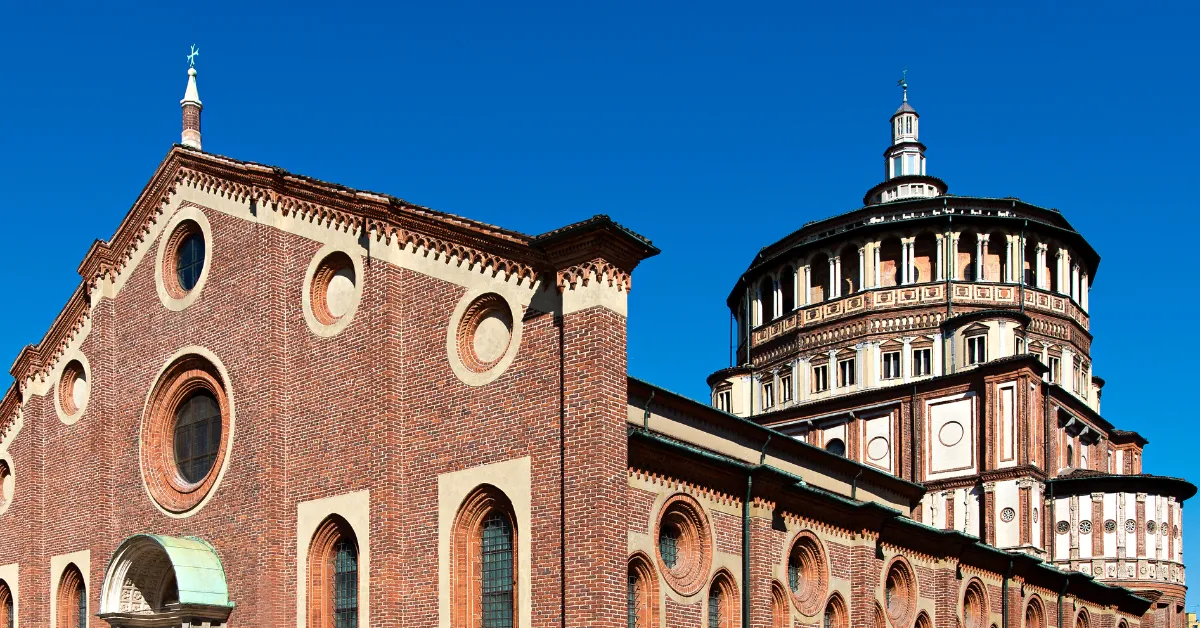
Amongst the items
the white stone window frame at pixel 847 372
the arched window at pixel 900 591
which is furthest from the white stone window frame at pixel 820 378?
the arched window at pixel 900 591

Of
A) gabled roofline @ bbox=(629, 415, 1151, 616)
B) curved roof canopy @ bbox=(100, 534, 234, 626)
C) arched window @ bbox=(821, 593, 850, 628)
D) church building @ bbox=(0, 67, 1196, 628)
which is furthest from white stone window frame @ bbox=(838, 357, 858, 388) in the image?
curved roof canopy @ bbox=(100, 534, 234, 626)

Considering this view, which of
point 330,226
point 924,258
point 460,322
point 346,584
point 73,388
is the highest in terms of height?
point 924,258

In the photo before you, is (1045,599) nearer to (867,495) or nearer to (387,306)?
(867,495)

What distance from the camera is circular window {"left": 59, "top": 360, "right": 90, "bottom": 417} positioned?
27.5 m

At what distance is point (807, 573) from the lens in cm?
2511

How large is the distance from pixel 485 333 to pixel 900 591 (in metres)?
13.5

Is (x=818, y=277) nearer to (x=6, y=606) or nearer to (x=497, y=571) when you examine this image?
(x=6, y=606)

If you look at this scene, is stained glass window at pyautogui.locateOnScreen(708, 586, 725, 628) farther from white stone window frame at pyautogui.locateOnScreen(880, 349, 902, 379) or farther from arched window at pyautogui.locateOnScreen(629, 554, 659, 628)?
white stone window frame at pyautogui.locateOnScreen(880, 349, 902, 379)

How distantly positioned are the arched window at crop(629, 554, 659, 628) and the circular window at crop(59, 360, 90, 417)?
13.8m

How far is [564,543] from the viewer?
1769 cm

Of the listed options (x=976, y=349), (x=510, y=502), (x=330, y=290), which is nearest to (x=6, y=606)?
(x=330, y=290)

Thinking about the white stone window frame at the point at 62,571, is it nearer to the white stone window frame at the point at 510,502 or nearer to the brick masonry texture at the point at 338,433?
the brick masonry texture at the point at 338,433

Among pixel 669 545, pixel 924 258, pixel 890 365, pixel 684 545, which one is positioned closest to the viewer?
pixel 669 545

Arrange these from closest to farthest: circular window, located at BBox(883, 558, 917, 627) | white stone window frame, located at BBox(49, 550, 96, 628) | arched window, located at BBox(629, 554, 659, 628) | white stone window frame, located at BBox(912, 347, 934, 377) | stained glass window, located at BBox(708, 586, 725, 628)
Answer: arched window, located at BBox(629, 554, 659, 628)
stained glass window, located at BBox(708, 586, 725, 628)
white stone window frame, located at BBox(49, 550, 96, 628)
circular window, located at BBox(883, 558, 917, 627)
white stone window frame, located at BBox(912, 347, 934, 377)
